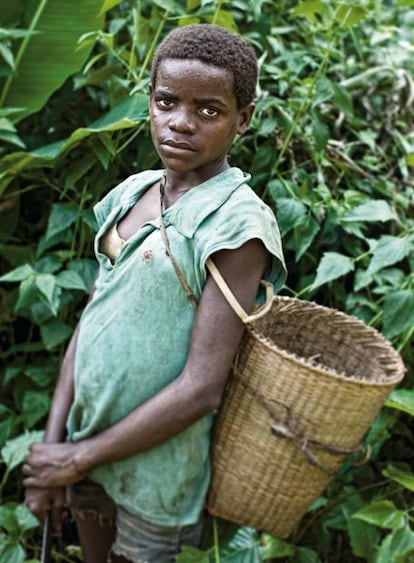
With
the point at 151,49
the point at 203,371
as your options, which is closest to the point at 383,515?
the point at 203,371

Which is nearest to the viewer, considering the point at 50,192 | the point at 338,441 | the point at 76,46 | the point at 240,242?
the point at 240,242

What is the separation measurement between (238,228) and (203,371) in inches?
9.7

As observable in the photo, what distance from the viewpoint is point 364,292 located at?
7.35 feet

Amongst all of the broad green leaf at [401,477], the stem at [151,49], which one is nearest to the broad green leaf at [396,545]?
the broad green leaf at [401,477]

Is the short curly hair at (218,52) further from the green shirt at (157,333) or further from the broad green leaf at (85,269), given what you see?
the broad green leaf at (85,269)

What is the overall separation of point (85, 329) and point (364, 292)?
95cm

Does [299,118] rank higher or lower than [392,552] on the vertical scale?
higher

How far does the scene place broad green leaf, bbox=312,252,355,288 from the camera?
6.40 feet

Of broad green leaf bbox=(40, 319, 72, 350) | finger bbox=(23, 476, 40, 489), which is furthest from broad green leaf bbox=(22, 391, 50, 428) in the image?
finger bbox=(23, 476, 40, 489)

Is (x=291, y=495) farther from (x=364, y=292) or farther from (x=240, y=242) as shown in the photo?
(x=364, y=292)

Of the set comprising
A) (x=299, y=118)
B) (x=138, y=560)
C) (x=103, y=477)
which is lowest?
(x=138, y=560)

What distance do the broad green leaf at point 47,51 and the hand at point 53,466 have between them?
113 centimetres

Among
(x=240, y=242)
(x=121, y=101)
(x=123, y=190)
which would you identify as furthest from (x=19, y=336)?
(x=240, y=242)

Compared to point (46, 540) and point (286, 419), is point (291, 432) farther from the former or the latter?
point (46, 540)
